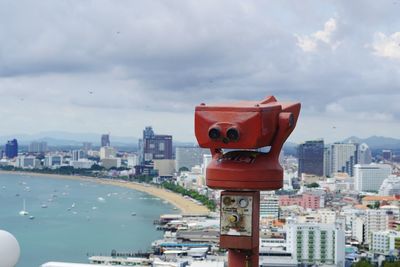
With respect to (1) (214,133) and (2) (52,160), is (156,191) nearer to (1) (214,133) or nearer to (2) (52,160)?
(2) (52,160)

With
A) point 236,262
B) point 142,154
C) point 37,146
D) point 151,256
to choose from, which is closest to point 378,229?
point 151,256

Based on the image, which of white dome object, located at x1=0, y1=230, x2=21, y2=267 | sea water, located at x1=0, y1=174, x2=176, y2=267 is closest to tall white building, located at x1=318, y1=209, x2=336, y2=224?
sea water, located at x1=0, y1=174, x2=176, y2=267

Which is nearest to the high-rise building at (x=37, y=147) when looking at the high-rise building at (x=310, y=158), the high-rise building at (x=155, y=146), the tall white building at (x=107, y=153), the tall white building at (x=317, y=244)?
the tall white building at (x=107, y=153)

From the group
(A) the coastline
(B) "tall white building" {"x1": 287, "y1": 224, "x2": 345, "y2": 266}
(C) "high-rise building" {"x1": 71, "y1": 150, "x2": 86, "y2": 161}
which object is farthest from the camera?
(C) "high-rise building" {"x1": 71, "y1": 150, "x2": 86, "y2": 161}

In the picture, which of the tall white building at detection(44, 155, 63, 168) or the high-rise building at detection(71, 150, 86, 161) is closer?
the tall white building at detection(44, 155, 63, 168)

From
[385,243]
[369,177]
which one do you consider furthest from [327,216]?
[369,177]

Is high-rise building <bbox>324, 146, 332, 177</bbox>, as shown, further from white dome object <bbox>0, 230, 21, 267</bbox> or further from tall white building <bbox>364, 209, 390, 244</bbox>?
white dome object <bbox>0, 230, 21, 267</bbox>

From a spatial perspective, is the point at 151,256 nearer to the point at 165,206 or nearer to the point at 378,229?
the point at 378,229
